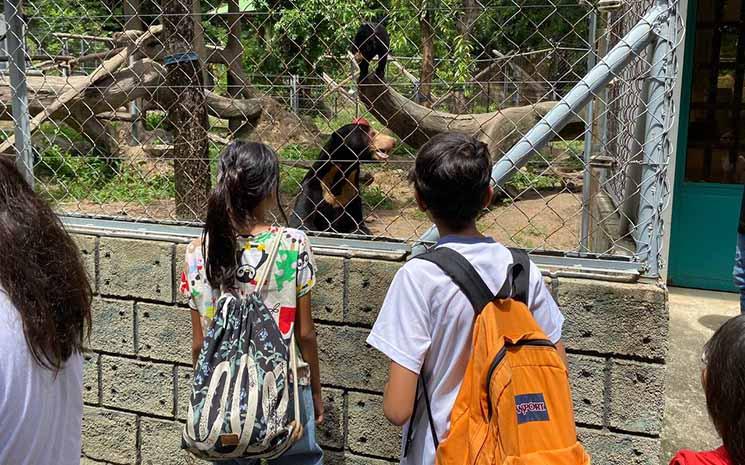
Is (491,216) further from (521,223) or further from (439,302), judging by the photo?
(439,302)

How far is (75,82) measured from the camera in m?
5.79

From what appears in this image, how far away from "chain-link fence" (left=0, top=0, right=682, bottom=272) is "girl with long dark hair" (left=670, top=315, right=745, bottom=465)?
41.0 inches

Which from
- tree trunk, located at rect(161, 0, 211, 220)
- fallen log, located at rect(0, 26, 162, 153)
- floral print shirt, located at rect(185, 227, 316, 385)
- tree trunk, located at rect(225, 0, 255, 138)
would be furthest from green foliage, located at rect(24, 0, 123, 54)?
floral print shirt, located at rect(185, 227, 316, 385)

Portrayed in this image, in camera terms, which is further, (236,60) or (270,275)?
(236,60)

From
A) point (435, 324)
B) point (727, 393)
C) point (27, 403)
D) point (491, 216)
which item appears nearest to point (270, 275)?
point (435, 324)

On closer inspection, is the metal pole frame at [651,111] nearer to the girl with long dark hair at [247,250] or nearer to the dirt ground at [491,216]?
the girl with long dark hair at [247,250]

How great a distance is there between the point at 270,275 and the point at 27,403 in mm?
871

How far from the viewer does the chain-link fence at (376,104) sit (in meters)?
2.63

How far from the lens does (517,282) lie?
163 cm

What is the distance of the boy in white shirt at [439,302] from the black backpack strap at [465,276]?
17 mm

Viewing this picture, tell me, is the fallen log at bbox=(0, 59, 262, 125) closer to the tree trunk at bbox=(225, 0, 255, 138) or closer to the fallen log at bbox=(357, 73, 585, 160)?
the tree trunk at bbox=(225, 0, 255, 138)

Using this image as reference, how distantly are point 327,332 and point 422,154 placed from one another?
1.17 meters

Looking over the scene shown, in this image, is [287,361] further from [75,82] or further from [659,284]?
[75,82]

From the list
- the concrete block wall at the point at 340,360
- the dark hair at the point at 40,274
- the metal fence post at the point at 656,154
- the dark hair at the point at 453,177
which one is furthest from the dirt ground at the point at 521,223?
the dark hair at the point at 40,274
